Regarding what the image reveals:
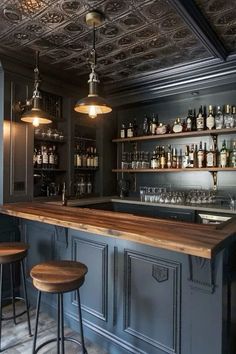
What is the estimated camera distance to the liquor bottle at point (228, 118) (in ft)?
10.8

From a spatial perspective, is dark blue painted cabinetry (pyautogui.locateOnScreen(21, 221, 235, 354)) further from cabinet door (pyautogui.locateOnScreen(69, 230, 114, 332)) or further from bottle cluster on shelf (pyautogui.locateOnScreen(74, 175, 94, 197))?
bottle cluster on shelf (pyautogui.locateOnScreen(74, 175, 94, 197))

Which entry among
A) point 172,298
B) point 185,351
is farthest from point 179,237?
point 185,351

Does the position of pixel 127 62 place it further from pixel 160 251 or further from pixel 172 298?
pixel 172 298

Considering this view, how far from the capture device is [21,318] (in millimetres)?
2486

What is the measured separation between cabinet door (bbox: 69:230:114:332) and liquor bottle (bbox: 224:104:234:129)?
7.23ft

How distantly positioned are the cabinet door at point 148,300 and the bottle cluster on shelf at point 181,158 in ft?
6.79

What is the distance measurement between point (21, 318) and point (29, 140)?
72.7 inches

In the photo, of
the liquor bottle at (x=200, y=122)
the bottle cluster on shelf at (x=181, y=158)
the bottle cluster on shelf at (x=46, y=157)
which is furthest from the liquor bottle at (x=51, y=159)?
the liquor bottle at (x=200, y=122)

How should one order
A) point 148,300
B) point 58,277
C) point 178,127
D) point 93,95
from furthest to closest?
point 178,127, point 93,95, point 148,300, point 58,277

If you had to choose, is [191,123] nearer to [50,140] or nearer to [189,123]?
[189,123]

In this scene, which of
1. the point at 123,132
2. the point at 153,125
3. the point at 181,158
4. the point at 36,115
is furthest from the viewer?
the point at 123,132

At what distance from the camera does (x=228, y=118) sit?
335cm

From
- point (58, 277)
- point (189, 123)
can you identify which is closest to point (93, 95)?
point (58, 277)

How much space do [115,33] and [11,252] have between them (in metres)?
2.12
